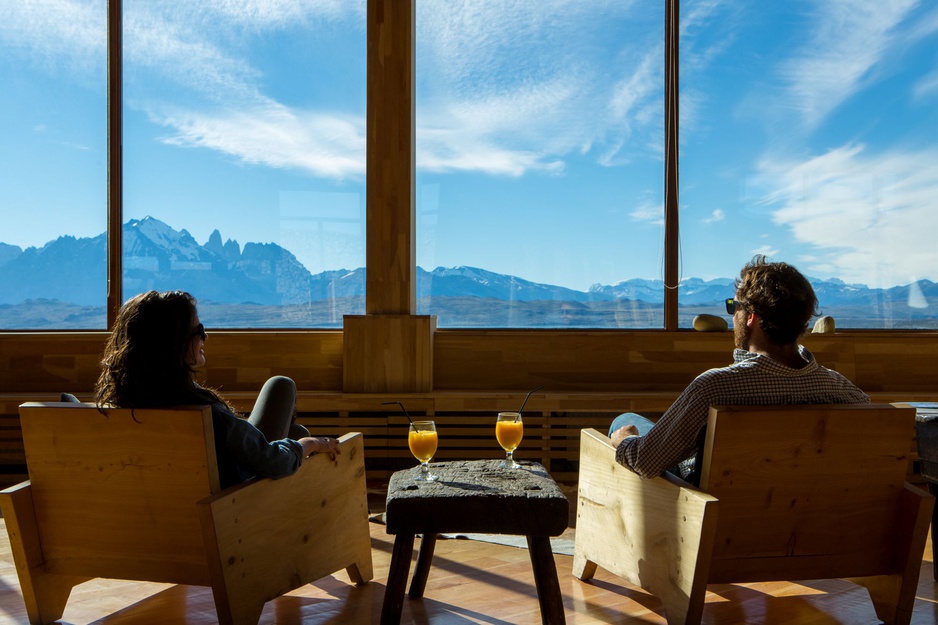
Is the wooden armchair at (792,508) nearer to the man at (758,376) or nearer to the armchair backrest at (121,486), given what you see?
the man at (758,376)

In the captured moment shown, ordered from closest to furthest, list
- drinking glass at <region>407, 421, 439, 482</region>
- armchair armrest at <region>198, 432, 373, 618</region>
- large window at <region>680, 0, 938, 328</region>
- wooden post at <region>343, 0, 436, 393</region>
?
armchair armrest at <region>198, 432, 373, 618</region>
drinking glass at <region>407, 421, 439, 482</region>
wooden post at <region>343, 0, 436, 393</region>
large window at <region>680, 0, 938, 328</region>

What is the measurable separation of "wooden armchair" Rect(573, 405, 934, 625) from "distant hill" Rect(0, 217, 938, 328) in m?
2.51

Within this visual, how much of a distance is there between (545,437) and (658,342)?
845mm

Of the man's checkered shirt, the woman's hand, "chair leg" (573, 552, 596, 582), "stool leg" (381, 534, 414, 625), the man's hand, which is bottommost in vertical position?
"chair leg" (573, 552, 596, 582)

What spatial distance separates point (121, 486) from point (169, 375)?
0.99 ft

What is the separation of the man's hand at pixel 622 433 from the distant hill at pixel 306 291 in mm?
2212

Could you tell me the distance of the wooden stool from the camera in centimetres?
197

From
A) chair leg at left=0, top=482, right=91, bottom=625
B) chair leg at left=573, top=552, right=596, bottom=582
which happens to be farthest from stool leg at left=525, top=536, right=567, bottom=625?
chair leg at left=0, top=482, right=91, bottom=625

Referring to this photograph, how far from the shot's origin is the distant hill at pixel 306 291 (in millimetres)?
4598

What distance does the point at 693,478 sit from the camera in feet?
6.79

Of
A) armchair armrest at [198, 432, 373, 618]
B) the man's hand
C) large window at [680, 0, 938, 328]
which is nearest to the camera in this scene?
armchair armrest at [198, 432, 373, 618]

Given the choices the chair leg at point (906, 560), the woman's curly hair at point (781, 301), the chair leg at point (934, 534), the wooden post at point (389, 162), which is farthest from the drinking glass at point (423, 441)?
the wooden post at point (389, 162)

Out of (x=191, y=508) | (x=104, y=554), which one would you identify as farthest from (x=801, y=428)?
(x=104, y=554)

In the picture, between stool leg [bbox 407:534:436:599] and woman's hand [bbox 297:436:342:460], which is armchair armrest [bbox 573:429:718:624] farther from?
woman's hand [bbox 297:436:342:460]
